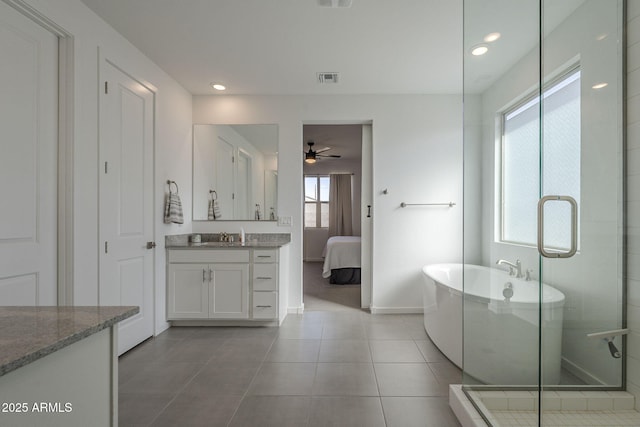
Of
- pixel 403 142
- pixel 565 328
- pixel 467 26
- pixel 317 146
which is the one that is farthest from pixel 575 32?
pixel 317 146

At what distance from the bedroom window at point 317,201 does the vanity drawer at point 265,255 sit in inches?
189

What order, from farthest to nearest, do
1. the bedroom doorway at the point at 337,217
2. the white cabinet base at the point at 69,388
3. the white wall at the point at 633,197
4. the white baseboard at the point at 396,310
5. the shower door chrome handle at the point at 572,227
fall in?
the bedroom doorway at the point at 337,217, the white baseboard at the point at 396,310, the white wall at the point at 633,197, the shower door chrome handle at the point at 572,227, the white cabinet base at the point at 69,388

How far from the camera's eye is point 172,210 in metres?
3.24

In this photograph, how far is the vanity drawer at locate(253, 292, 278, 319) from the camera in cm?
333

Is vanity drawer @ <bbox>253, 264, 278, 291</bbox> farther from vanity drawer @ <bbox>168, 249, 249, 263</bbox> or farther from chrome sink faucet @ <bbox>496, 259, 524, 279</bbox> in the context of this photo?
chrome sink faucet @ <bbox>496, 259, 524, 279</bbox>

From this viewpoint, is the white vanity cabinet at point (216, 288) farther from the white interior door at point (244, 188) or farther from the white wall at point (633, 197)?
the white wall at point (633, 197)

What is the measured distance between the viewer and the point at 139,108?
114 inches

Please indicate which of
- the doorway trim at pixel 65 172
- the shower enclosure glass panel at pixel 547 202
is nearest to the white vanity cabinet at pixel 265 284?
the doorway trim at pixel 65 172

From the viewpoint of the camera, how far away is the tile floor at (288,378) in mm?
1839

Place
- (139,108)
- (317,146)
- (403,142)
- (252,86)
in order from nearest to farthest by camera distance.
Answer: (139,108) < (252,86) < (403,142) < (317,146)

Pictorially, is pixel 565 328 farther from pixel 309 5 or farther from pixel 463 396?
pixel 309 5

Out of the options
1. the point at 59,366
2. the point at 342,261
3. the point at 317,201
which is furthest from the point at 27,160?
the point at 317,201

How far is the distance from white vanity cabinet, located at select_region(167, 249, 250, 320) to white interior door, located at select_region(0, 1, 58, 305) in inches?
49.2

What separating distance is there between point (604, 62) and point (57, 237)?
10.8ft
